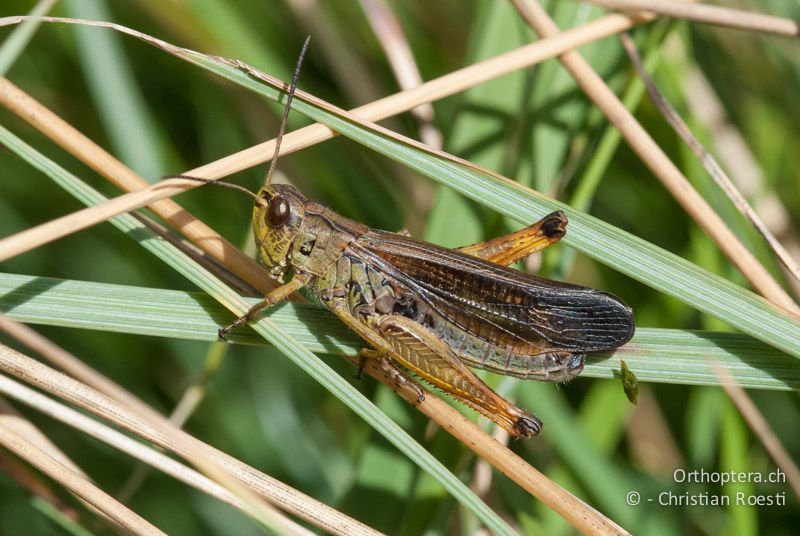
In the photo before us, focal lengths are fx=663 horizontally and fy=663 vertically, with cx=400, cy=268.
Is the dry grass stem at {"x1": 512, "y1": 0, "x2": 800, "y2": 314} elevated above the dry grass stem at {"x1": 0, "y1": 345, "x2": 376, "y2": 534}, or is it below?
above

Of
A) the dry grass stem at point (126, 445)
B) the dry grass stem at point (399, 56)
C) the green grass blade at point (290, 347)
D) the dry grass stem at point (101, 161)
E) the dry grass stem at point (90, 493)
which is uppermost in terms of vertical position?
the dry grass stem at point (399, 56)

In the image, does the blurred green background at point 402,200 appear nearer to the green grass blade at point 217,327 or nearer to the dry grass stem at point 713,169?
the dry grass stem at point 713,169

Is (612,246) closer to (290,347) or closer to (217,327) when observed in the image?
(290,347)

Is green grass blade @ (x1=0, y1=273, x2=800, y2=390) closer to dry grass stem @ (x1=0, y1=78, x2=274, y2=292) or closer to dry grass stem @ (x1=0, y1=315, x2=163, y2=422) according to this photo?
dry grass stem @ (x1=0, y1=315, x2=163, y2=422)

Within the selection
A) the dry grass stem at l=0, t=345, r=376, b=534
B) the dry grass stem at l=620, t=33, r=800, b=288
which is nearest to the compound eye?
the dry grass stem at l=0, t=345, r=376, b=534

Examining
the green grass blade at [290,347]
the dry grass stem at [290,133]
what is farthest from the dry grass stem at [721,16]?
the green grass blade at [290,347]

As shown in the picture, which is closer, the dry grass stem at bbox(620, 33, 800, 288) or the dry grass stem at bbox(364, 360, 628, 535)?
the dry grass stem at bbox(364, 360, 628, 535)

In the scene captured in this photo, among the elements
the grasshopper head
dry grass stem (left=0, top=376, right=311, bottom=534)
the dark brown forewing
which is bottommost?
dry grass stem (left=0, top=376, right=311, bottom=534)
